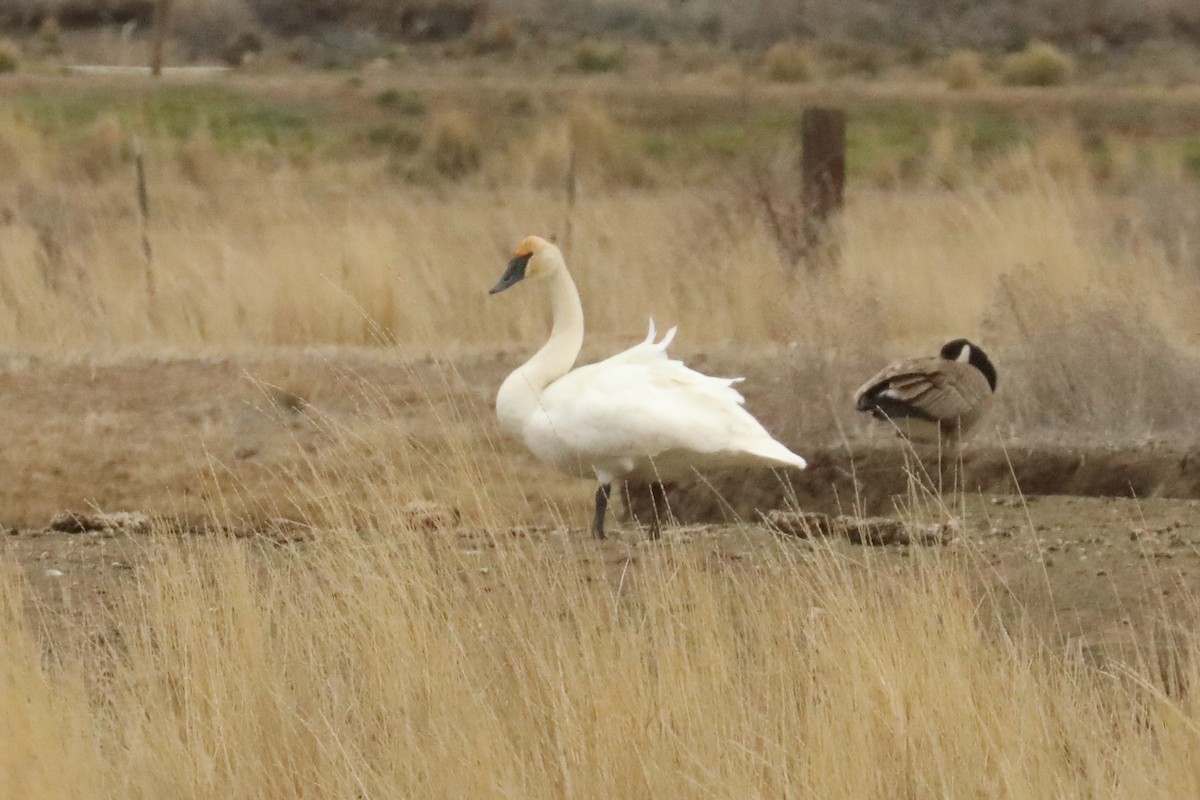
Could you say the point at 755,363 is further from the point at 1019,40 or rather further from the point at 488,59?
the point at 1019,40

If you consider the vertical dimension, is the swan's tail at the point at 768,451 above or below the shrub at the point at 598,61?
above

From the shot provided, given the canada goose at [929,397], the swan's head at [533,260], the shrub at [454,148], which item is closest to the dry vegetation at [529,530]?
the swan's head at [533,260]

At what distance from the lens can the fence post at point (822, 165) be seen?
1268 cm

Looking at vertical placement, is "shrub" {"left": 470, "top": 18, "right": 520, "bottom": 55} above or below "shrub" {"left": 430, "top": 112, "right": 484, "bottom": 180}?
below

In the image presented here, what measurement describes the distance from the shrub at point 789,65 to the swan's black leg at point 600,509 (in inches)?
1561

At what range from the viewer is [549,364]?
8180mm

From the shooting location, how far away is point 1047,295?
34.4ft

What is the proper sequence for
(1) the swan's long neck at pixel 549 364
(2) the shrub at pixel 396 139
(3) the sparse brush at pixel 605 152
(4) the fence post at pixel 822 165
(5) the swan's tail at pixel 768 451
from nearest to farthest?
1. (5) the swan's tail at pixel 768 451
2. (1) the swan's long neck at pixel 549 364
3. (4) the fence post at pixel 822 165
4. (3) the sparse brush at pixel 605 152
5. (2) the shrub at pixel 396 139

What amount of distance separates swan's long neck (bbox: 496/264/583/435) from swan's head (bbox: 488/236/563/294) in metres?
0.05

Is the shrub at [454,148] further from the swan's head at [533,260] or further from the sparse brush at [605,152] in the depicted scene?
the swan's head at [533,260]

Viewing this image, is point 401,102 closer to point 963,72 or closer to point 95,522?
point 963,72

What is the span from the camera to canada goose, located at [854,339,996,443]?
334 inches

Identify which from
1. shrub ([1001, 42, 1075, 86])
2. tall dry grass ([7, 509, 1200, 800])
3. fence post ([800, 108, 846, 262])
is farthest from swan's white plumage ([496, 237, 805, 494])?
Answer: shrub ([1001, 42, 1075, 86])

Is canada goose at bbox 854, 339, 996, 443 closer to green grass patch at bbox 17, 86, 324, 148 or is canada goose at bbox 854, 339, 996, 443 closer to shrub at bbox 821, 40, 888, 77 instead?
green grass patch at bbox 17, 86, 324, 148
